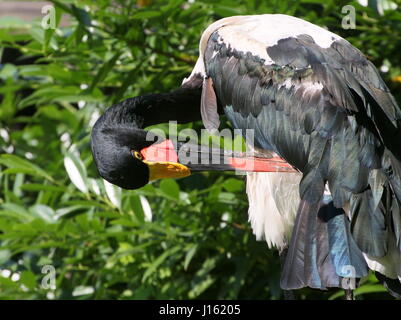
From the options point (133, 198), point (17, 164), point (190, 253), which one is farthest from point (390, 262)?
point (17, 164)

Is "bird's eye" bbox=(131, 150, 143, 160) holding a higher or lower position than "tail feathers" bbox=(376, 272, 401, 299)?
higher

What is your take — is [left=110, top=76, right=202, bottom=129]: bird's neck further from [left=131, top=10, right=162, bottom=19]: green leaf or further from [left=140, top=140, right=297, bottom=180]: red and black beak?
[left=131, top=10, right=162, bottom=19]: green leaf

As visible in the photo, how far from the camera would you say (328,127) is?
3.15 metres

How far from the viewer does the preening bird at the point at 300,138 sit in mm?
3086

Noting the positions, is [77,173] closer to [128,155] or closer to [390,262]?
[128,155]

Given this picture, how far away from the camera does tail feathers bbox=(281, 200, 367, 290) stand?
3059 mm

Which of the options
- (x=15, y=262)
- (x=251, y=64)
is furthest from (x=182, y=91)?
(x=15, y=262)

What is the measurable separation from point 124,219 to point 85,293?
569 mm

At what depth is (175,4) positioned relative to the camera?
393cm

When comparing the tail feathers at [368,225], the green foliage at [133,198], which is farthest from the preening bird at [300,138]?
the green foliage at [133,198]

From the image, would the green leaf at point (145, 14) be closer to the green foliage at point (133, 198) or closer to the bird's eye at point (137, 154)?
the green foliage at point (133, 198)

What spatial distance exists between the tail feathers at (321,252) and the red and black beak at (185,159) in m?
0.47

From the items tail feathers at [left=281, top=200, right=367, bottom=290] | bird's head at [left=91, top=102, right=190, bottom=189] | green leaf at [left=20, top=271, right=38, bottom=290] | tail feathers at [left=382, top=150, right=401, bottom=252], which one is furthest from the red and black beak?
green leaf at [left=20, top=271, right=38, bottom=290]

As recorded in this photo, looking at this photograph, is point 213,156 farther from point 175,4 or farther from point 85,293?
point 85,293
